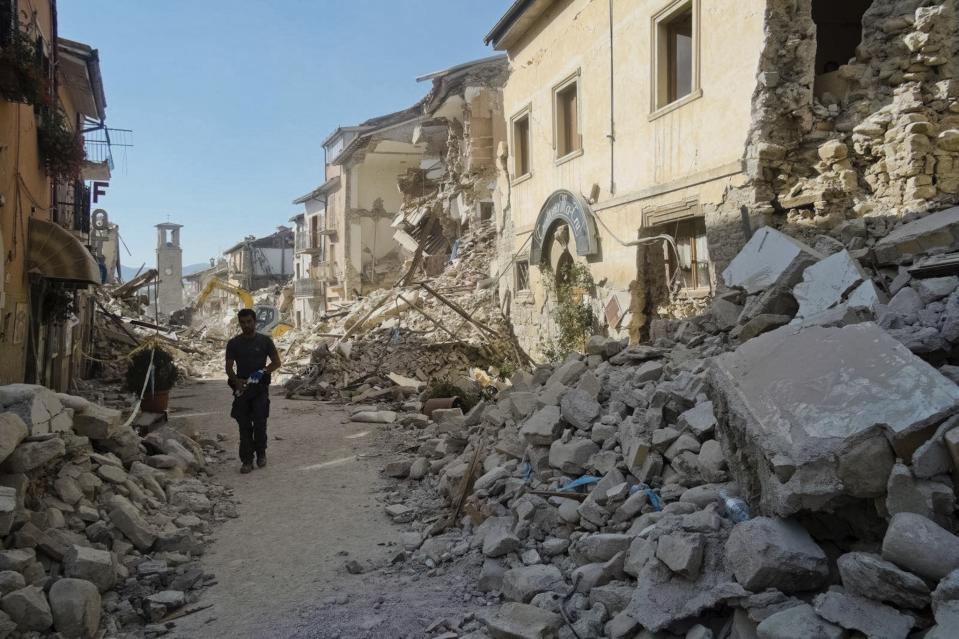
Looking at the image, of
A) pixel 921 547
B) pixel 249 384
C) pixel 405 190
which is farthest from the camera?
pixel 405 190

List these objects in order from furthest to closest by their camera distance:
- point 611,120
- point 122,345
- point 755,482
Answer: point 122,345 < point 611,120 < point 755,482

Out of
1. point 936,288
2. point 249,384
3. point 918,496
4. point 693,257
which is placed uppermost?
point 693,257

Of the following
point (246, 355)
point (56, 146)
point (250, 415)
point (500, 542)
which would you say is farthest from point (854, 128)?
point (56, 146)

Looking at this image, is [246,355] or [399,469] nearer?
[399,469]

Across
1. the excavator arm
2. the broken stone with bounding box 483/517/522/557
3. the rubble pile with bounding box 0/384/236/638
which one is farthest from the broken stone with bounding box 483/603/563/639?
the excavator arm

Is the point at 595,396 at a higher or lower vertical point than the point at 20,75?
lower

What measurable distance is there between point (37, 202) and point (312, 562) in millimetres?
8198

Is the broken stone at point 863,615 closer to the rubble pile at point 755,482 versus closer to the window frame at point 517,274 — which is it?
the rubble pile at point 755,482

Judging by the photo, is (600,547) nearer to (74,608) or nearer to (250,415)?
(74,608)

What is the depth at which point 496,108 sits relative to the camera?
75.5 feet

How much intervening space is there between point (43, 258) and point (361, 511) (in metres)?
6.93

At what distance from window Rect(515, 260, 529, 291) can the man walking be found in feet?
32.5

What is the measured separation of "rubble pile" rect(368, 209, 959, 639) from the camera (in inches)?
103

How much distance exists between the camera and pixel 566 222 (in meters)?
14.1
